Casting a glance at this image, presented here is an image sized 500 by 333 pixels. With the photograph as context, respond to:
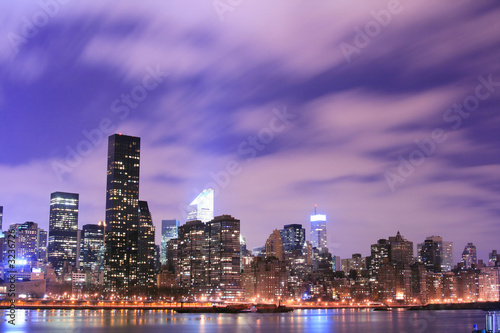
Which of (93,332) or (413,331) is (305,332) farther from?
(93,332)

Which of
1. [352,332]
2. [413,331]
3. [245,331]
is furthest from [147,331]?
[413,331]

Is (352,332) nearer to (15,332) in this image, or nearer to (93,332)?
(93,332)

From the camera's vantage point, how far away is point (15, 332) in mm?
115812

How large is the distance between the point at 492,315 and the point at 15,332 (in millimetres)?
83911

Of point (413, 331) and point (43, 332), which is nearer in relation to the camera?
point (43, 332)

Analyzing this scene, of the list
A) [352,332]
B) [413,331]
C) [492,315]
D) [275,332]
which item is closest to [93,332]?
[275,332]

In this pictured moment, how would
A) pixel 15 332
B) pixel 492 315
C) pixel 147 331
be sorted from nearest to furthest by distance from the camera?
pixel 492 315 < pixel 15 332 < pixel 147 331

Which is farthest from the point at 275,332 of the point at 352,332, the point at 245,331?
the point at 352,332

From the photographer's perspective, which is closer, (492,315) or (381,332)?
(492,315)

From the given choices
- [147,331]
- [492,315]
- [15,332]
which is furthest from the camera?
[147,331]

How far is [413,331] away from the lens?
420 ft

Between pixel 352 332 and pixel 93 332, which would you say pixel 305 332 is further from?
pixel 93 332

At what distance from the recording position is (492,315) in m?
68.1

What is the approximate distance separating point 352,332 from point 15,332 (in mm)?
63439
